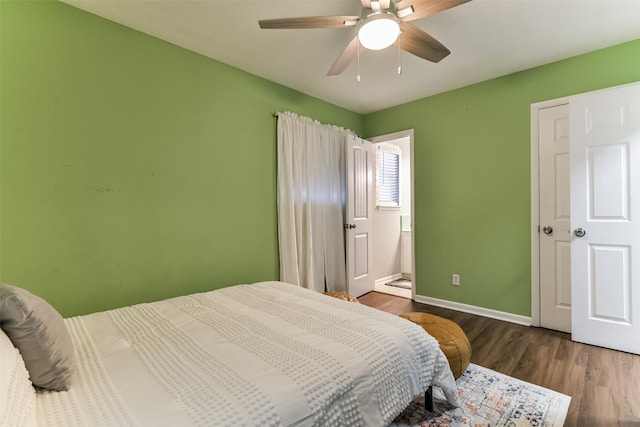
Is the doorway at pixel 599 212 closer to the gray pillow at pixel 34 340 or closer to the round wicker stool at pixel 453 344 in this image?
the round wicker stool at pixel 453 344

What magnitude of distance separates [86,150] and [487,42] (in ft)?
10.6

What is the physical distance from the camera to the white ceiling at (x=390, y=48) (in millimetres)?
1947

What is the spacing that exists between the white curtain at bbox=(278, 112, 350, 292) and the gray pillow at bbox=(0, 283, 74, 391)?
2.13 meters

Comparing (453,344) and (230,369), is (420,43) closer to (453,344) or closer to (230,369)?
(453,344)

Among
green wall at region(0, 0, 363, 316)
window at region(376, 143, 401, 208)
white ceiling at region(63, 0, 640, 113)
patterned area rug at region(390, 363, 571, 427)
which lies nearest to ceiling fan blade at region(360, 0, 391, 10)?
white ceiling at region(63, 0, 640, 113)

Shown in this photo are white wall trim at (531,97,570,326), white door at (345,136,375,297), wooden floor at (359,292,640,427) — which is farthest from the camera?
white door at (345,136,375,297)

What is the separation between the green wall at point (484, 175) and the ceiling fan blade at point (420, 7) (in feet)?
6.31

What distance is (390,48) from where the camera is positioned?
2.45 m

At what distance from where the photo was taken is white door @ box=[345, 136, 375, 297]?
3.71m

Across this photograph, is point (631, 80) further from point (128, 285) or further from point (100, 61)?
point (128, 285)

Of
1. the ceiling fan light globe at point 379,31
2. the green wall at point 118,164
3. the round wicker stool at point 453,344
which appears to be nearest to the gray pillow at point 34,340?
the green wall at point 118,164

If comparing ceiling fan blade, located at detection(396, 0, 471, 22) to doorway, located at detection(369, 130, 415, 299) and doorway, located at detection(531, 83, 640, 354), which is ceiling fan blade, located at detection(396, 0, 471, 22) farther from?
doorway, located at detection(369, 130, 415, 299)

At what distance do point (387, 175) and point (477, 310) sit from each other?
2.52 metres

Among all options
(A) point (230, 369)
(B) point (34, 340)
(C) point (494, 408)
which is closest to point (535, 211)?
(C) point (494, 408)
